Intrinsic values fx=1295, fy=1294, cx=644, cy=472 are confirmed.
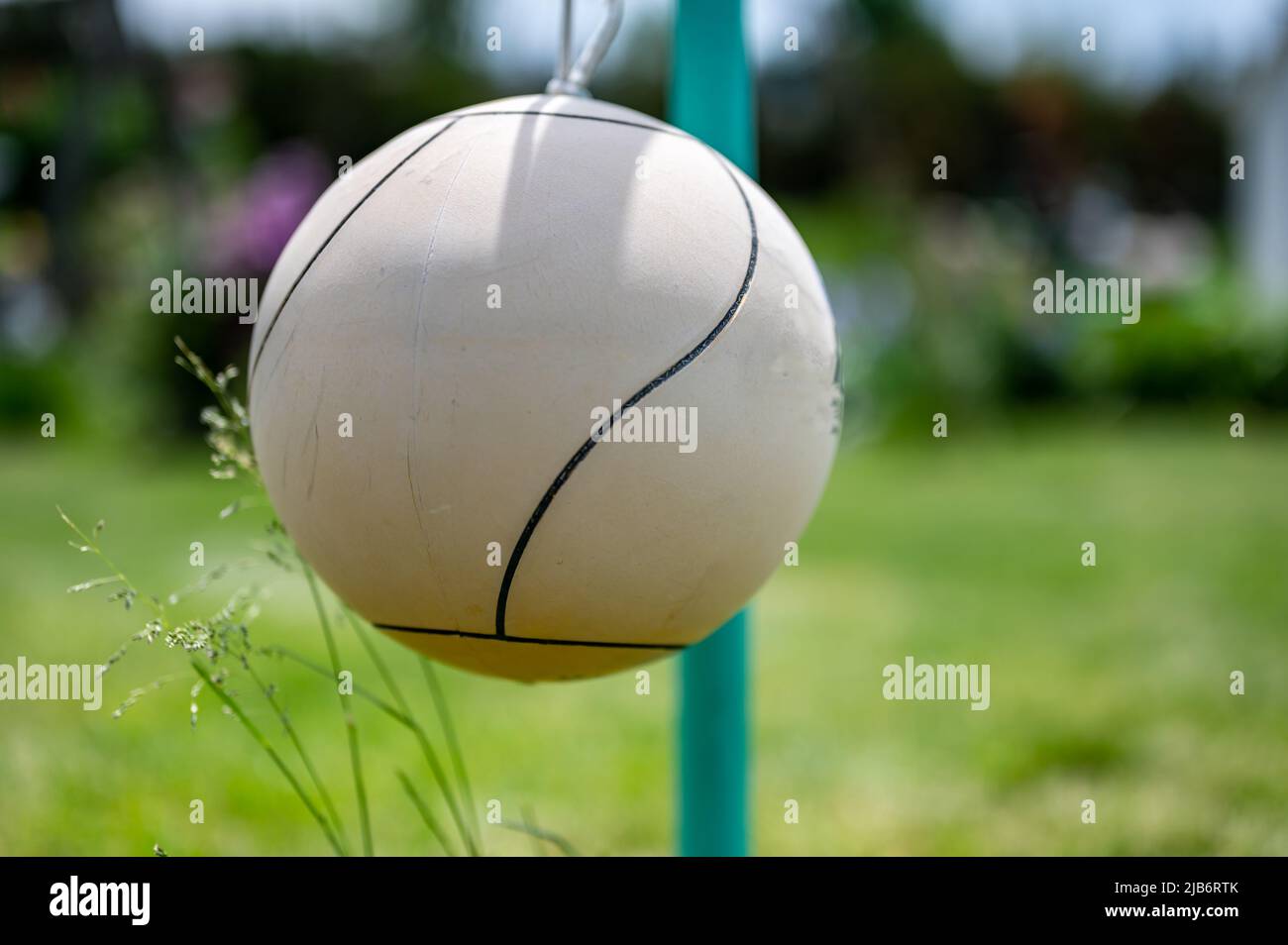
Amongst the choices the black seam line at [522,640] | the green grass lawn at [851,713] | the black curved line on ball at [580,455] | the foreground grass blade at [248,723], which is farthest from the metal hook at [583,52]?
the green grass lawn at [851,713]

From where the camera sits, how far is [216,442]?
8.02 ft

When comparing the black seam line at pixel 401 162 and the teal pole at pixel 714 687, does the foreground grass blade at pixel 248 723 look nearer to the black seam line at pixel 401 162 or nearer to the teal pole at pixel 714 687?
the black seam line at pixel 401 162

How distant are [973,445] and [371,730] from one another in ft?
24.5

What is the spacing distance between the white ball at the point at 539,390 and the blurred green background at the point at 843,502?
0.82 meters

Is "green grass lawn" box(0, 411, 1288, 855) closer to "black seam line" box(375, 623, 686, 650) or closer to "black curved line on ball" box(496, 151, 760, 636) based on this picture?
"black seam line" box(375, 623, 686, 650)

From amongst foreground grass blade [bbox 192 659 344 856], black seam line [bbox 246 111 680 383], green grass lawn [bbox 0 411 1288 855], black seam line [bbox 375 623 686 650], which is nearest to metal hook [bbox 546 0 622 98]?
black seam line [bbox 246 111 680 383]

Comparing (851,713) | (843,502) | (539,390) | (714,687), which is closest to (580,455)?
(539,390)

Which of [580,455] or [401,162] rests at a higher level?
[401,162]

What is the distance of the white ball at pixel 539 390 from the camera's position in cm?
190

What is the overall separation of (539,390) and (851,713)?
305 centimetres

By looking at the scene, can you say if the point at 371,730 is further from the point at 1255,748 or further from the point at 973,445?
the point at 973,445

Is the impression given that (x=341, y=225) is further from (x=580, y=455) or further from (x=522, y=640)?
(x=522, y=640)

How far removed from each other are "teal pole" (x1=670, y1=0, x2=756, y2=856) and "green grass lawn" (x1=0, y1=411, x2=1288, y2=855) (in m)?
0.80

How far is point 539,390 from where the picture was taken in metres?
1.89
